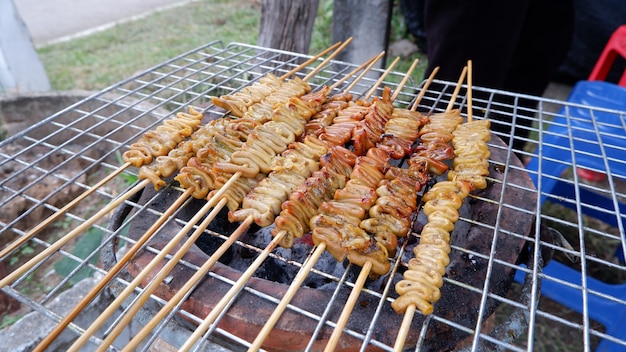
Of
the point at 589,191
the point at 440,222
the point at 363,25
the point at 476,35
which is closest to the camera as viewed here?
the point at 440,222

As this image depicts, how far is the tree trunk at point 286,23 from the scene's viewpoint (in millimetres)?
5059

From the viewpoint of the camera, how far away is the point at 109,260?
2.10 meters

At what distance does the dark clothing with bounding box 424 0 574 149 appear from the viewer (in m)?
4.31

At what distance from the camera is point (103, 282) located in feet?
5.59

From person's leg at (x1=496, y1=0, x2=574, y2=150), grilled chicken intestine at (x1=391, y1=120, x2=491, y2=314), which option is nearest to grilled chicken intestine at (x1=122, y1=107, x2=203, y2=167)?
grilled chicken intestine at (x1=391, y1=120, x2=491, y2=314)

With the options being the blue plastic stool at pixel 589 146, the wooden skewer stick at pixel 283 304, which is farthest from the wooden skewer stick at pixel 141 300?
the blue plastic stool at pixel 589 146

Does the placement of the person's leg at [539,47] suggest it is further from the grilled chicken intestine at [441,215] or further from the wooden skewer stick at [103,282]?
the wooden skewer stick at [103,282]

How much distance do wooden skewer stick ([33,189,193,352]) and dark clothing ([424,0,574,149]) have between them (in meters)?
3.43

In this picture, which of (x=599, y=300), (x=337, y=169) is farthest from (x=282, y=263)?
(x=599, y=300)

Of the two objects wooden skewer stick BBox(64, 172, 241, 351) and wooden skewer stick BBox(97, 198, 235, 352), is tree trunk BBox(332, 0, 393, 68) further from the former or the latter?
wooden skewer stick BBox(97, 198, 235, 352)

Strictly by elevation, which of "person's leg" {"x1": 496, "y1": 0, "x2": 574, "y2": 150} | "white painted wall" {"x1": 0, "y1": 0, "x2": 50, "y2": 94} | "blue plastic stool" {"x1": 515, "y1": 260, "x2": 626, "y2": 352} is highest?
"person's leg" {"x1": 496, "y1": 0, "x2": 574, "y2": 150}

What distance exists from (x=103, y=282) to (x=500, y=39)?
439 cm

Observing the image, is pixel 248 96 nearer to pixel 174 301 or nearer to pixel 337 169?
pixel 337 169

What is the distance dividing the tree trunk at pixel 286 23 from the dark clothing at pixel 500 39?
147cm
